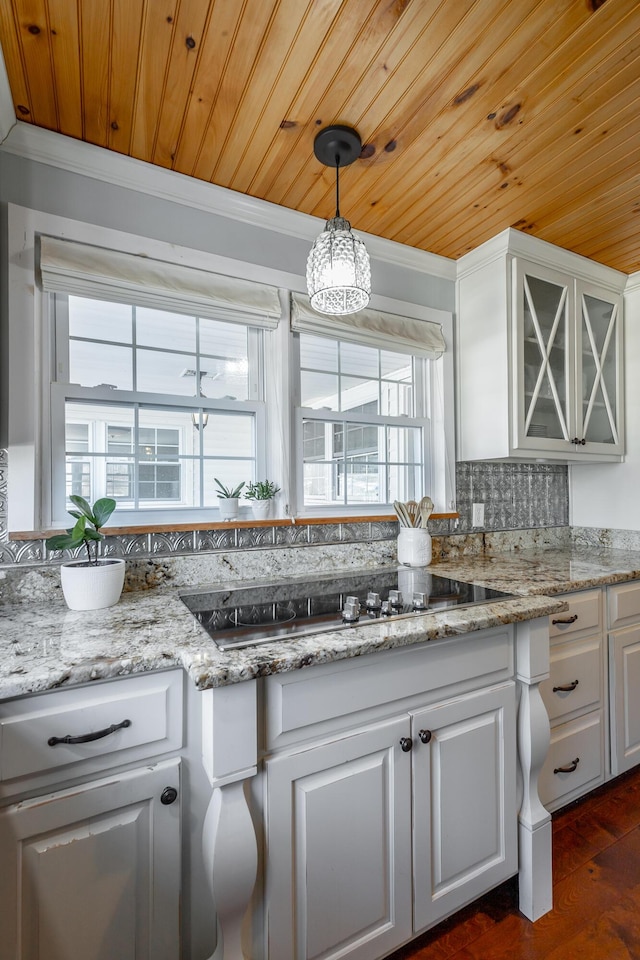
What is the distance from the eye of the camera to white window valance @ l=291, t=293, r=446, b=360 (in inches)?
74.9

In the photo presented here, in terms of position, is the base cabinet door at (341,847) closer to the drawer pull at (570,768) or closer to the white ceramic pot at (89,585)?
the white ceramic pot at (89,585)

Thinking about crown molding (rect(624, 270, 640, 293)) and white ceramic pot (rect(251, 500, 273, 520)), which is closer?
white ceramic pot (rect(251, 500, 273, 520))

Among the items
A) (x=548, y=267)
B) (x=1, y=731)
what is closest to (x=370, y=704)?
(x=1, y=731)

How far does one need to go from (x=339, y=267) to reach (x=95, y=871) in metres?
1.63

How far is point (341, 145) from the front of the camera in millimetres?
1483

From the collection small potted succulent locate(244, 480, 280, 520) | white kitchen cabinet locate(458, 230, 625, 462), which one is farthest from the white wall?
small potted succulent locate(244, 480, 280, 520)

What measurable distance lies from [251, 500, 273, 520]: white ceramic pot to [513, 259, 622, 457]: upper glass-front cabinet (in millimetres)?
1172

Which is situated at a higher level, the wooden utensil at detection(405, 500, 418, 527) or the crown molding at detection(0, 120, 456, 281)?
the crown molding at detection(0, 120, 456, 281)

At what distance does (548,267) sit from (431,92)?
1.17 m

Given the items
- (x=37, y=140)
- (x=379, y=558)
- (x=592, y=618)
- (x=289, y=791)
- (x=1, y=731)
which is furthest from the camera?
(x=379, y=558)

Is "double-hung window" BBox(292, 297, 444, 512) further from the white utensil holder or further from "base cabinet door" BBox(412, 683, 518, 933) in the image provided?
"base cabinet door" BBox(412, 683, 518, 933)

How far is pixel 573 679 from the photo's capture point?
1.72 metres

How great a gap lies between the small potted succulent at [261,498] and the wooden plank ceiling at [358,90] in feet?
3.80

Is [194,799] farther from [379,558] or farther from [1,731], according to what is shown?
[379,558]
